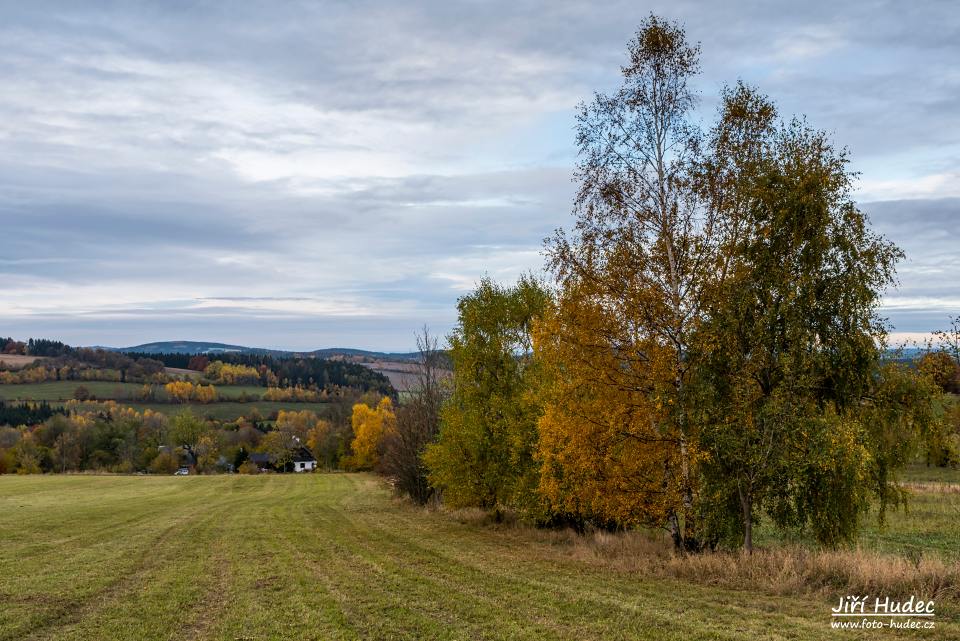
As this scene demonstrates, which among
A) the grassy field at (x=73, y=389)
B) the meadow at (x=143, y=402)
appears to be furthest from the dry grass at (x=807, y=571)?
the grassy field at (x=73, y=389)

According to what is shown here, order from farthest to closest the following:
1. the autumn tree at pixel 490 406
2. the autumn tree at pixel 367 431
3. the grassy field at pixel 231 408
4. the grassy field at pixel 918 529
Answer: the grassy field at pixel 231 408, the autumn tree at pixel 367 431, the autumn tree at pixel 490 406, the grassy field at pixel 918 529

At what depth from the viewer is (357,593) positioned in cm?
1376

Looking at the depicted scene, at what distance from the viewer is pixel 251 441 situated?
12850 cm

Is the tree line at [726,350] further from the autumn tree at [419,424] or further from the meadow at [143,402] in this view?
the meadow at [143,402]

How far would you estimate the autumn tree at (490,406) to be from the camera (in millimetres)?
26391

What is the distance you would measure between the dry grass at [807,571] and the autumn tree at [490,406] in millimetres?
9250

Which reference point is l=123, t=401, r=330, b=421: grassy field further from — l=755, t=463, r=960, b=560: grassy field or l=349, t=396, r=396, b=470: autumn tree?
l=755, t=463, r=960, b=560: grassy field

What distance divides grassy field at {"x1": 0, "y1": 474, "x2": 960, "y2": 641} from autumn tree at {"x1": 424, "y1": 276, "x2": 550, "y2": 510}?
2.34 m

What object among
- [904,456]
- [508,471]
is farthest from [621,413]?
[508,471]

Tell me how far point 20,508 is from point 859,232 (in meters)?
46.8

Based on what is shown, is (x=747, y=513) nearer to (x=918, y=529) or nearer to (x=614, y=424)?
(x=614, y=424)

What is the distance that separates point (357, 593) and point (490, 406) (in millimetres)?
15111

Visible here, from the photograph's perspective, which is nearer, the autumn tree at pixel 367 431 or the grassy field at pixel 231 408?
the autumn tree at pixel 367 431

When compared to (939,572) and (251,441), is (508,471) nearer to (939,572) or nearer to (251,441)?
(939,572)
